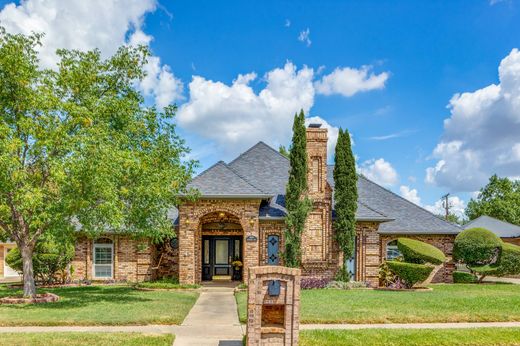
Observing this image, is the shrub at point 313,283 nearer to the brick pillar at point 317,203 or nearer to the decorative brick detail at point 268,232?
the brick pillar at point 317,203

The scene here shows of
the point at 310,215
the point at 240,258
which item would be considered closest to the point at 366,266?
the point at 310,215

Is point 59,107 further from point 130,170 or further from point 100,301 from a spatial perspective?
point 100,301

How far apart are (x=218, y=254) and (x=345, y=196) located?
7.40m

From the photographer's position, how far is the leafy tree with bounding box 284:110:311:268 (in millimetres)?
18250

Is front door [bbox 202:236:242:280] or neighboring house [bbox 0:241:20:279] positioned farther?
neighboring house [bbox 0:241:20:279]

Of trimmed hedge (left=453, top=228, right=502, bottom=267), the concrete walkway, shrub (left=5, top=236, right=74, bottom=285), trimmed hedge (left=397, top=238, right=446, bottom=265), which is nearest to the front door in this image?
shrub (left=5, top=236, right=74, bottom=285)

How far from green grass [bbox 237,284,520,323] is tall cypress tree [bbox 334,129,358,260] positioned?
378 centimetres

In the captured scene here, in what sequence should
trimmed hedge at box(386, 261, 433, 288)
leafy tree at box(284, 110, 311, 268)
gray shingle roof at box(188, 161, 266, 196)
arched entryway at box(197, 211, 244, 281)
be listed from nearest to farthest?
trimmed hedge at box(386, 261, 433, 288)
gray shingle roof at box(188, 161, 266, 196)
leafy tree at box(284, 110, 311, 268)
arched entryway at box(197, 211, 244, 281)

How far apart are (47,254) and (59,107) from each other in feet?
27.6

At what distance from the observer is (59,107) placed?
1342 cm

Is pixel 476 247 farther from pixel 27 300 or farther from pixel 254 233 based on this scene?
pixel 27 300

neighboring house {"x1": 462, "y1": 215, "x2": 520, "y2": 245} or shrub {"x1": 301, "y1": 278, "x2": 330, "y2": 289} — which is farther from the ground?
neighboring house {"x1": 462, "y1": 215, "x2": 520, "y2": 245}

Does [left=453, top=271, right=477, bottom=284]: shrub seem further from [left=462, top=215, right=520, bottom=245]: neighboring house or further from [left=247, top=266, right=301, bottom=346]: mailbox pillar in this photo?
[left=247, top=266, right=301, bottom=346]: mailbox pillar

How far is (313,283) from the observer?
18.3 meters
